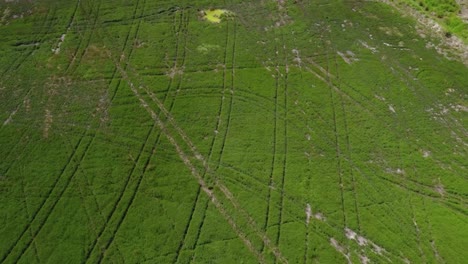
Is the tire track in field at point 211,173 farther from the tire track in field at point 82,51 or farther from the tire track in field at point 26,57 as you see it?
the tire track in field at point 26,57

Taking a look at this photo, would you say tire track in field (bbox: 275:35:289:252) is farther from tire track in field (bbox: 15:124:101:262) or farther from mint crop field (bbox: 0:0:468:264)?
tire track in field (bbox: 15:124:101:262)

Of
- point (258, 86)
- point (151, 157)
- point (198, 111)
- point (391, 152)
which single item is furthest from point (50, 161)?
point (391, 152)

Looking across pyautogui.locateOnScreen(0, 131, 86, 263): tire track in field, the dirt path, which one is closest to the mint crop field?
pyautogui.locateOnScreen(0, 131, 86, 263): tire track in field

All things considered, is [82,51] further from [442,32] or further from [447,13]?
[447,13]

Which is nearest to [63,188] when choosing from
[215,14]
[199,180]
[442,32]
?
[199,180]

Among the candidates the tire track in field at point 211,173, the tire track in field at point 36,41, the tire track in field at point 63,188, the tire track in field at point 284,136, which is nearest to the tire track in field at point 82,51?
the tire track in field at point 36,41

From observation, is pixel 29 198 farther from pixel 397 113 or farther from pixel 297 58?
pixel 397 113

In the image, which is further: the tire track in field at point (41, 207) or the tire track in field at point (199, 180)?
the tire track in field at point (199, 180)

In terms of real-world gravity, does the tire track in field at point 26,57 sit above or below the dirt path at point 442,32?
below
